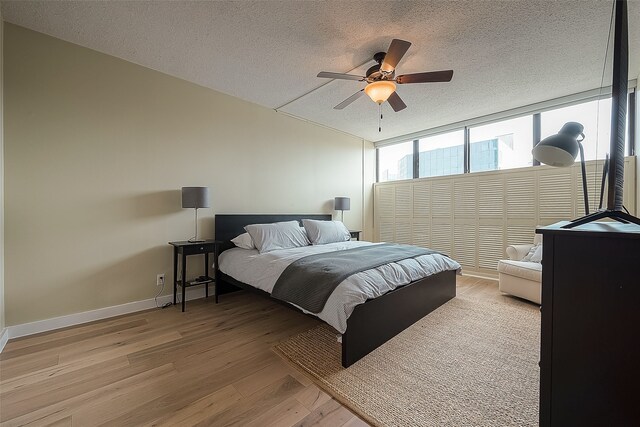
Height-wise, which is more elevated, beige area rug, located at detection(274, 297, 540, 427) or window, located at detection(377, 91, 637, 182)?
window, located at detection(377, 91, 637, 182)

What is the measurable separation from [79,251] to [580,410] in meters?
3.72

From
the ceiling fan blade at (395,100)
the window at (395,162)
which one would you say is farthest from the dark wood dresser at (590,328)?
the window at (395,162)

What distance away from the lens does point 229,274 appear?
318cm

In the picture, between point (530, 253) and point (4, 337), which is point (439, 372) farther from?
point (4, 337)

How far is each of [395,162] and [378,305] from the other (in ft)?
14.1

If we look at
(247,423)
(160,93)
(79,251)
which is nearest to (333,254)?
(247,423)

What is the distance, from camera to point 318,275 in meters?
2.21

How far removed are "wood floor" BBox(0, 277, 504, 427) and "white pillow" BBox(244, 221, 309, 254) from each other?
0.93m

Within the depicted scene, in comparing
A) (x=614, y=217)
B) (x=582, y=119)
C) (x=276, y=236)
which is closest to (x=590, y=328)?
(x=614, y=217)

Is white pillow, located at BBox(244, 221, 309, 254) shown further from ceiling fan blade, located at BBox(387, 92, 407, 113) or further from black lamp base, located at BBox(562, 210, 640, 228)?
black lamp base, located at BBox(562, 210, 640, 228)

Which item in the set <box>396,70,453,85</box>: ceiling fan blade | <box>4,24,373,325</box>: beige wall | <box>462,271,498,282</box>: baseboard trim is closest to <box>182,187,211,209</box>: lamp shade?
<box>4,24,373,325</box>: beige wall

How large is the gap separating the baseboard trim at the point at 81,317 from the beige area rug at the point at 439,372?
70.1 inches

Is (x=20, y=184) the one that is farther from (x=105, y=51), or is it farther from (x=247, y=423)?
(x=247, y=423)

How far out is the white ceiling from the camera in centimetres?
210
